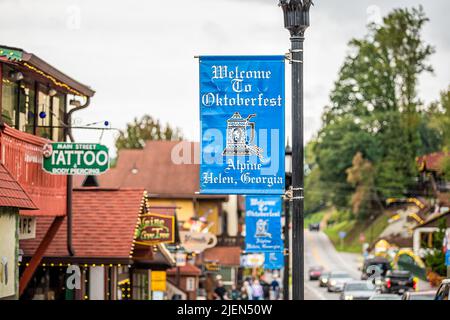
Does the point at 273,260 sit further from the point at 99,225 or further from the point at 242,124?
the point at 242,124

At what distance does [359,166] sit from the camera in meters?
98.0

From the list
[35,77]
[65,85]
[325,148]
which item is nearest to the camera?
[35,77]

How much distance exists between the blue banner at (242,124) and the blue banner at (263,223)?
60.2ft

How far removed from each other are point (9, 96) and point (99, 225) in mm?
7264

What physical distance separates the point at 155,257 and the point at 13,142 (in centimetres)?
1486

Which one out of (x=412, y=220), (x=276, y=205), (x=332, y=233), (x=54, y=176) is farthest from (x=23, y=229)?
(x=332, y=233)

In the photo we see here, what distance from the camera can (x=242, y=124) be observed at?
462 inches

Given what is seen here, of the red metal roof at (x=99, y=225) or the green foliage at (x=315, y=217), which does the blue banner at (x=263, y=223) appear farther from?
the green foliage at (x=315, y=217)

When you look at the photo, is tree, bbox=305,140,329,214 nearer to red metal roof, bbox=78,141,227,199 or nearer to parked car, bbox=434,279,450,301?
red metal roof, bbox=78,141,227,199

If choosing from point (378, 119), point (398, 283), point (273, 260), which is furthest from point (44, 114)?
point (378, 119)

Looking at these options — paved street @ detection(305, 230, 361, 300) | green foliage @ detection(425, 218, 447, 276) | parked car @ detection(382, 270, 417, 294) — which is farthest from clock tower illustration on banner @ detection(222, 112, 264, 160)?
paved street @ detection(305, 230, 361, 300)

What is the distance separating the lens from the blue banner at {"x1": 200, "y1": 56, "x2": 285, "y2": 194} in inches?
461

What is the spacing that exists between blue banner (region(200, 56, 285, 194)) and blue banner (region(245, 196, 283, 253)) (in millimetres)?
18335
